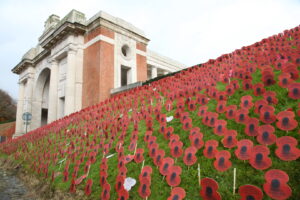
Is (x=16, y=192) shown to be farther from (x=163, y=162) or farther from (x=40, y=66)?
(x=40, y=66)

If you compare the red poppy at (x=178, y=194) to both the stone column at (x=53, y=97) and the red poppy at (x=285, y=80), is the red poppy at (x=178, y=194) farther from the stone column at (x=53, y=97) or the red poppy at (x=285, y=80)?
the stone column at (x=53, y=97)

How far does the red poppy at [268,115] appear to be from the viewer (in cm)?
246

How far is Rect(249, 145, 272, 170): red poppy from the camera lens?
188 cm

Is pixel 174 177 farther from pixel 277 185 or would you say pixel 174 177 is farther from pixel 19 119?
pixel 19 119

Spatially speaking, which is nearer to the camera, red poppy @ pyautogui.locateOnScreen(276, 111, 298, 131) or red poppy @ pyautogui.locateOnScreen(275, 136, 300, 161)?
red poppy @ pyautogui.locateOnScreen(275, 136, 300, 161)

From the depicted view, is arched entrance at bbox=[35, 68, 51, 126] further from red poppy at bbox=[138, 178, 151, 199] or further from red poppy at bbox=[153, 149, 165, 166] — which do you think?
red poppy at bbox=[138, 178, 151, 199]

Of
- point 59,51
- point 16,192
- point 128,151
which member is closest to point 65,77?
point 59,51

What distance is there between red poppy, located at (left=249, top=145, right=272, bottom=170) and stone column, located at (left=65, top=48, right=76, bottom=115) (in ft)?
55.0

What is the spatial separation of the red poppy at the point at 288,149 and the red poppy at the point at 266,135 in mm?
146

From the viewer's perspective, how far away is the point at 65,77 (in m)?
19.1

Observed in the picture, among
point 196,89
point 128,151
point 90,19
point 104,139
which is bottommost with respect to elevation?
point 128,151

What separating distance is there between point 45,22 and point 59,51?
10361 mm

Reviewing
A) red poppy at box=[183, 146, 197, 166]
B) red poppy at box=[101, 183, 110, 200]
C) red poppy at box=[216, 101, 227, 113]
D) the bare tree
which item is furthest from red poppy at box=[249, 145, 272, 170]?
the bare tree

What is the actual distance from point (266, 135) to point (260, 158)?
0.36 metres
